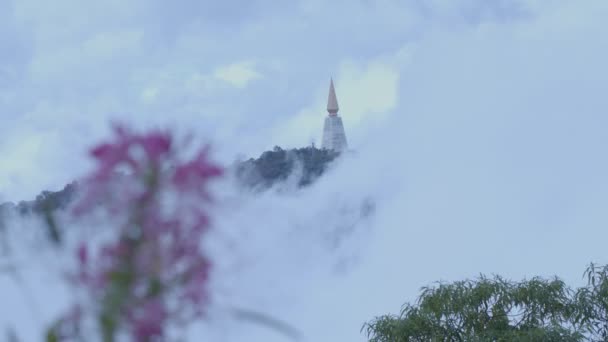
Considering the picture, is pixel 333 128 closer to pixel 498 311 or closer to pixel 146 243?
pixel 498 311

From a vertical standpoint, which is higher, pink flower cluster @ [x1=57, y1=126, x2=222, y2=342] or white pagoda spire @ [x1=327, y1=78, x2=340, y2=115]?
white pagoda spire @ [x1=327, y1=78, x2=340, y2=115]

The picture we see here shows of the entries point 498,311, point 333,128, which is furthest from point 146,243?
point 333,128

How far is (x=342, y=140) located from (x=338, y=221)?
1154 centimetres

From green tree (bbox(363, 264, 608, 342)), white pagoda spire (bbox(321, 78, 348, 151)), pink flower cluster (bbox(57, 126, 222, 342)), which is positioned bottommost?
pink flower cluster (bbox(57, 126, 222, 342))

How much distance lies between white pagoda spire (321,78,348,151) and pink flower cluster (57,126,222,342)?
134 ft

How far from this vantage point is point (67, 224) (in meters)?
1.23

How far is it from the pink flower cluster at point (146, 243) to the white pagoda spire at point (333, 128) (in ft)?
134

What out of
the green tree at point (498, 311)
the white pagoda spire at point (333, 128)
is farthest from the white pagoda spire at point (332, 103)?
the green tree at point (498, 311)

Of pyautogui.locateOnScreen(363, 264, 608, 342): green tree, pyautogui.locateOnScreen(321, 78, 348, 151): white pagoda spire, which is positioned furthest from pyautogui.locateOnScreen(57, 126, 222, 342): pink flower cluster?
pyautogui.locateOnScreen(321, 78, 348, 151): white pagoda spire

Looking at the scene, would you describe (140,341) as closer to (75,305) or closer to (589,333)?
(75,305)

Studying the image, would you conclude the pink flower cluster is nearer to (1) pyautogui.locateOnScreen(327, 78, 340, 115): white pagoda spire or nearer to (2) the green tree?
(2) the green tree

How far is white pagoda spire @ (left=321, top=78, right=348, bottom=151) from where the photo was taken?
42.3 meters

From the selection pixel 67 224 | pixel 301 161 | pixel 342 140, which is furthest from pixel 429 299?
pixel 342 140

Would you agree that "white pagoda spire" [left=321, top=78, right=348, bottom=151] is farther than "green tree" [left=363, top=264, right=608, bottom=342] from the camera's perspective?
Yes
